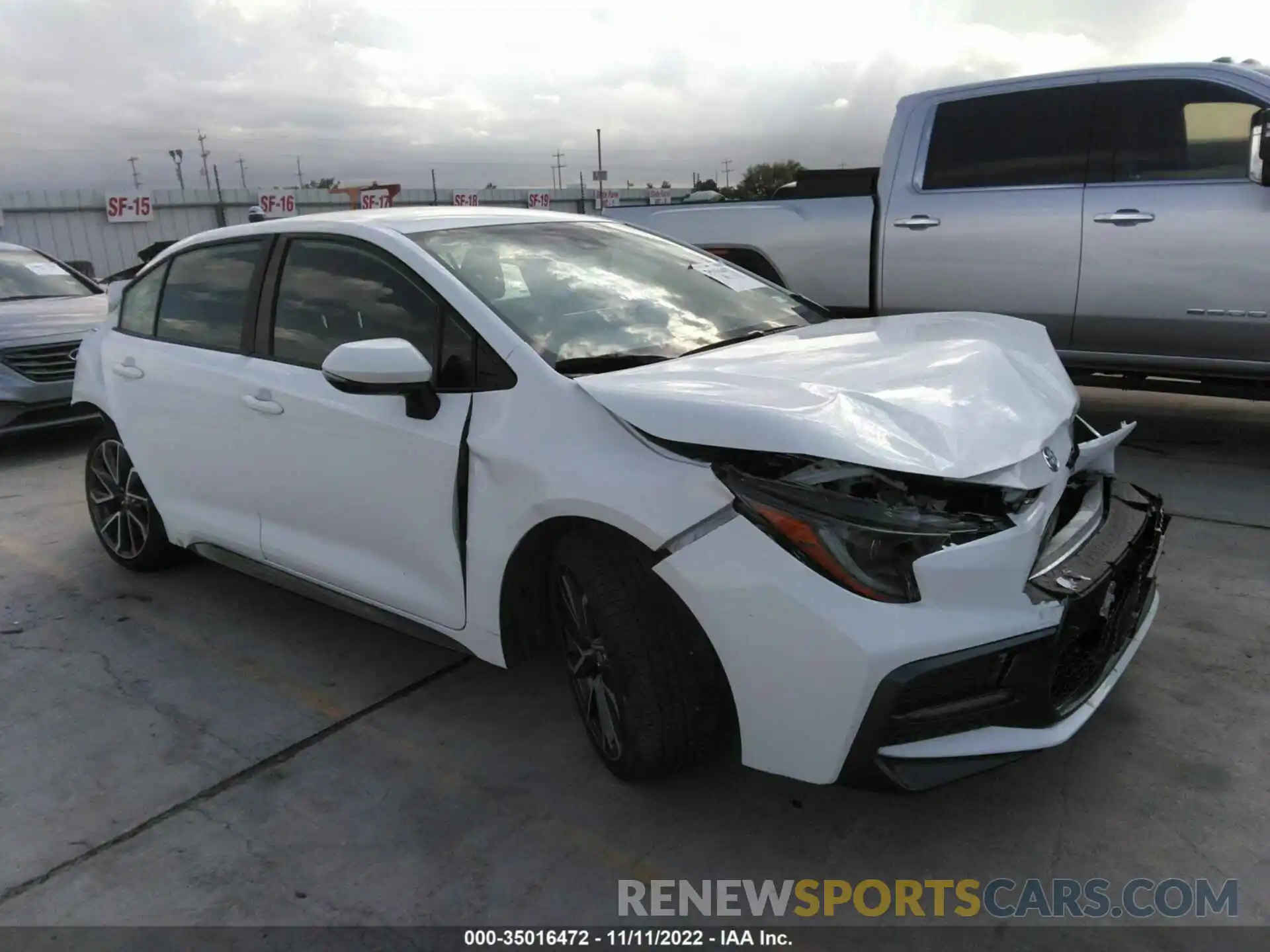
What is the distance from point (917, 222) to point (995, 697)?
14.0 ft

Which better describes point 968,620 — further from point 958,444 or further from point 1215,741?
point 1215,741

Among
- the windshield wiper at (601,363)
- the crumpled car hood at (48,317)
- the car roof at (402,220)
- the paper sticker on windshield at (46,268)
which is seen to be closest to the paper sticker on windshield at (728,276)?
the car roof at (402,220)

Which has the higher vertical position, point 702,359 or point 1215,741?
point 702,359

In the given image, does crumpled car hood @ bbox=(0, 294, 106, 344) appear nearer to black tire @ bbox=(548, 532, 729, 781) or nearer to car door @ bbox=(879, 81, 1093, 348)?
car door @ bbox=(879, 81, 1093, 348)

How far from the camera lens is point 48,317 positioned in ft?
24.6


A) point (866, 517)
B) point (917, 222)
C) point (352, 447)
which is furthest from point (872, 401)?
point (917, 222)

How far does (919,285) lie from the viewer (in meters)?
5.86

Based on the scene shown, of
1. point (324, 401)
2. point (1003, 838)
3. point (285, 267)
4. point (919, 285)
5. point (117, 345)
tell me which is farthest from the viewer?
point (919, 285)

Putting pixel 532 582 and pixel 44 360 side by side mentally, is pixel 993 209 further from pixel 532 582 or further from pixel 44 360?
pixel 44 360

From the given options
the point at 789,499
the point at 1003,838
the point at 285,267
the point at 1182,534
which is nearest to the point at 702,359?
the point at 789,499

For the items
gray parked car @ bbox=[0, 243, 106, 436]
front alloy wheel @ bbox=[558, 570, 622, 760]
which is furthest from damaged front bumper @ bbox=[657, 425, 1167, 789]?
gray parked car @ bbox=[0, 243, 106, 436]

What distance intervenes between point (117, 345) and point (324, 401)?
Result: 1763mm

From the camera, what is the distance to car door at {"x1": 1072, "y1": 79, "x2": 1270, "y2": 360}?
493cm

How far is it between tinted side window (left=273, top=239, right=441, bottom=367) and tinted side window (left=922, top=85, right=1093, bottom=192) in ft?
12.9
